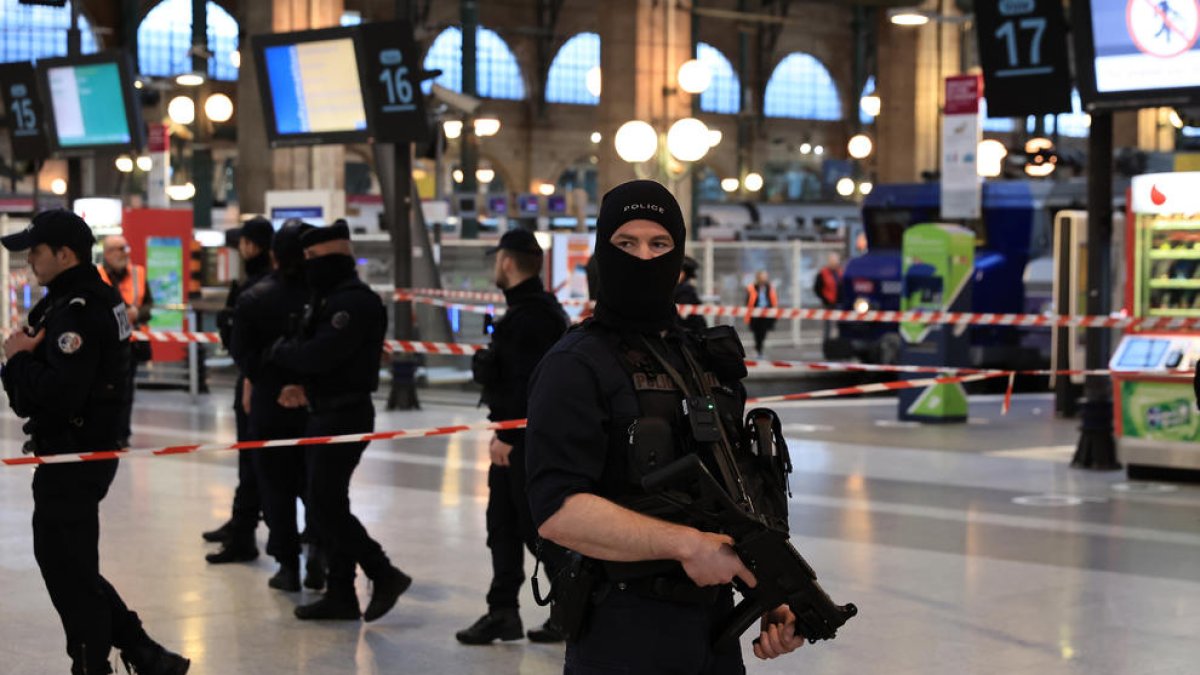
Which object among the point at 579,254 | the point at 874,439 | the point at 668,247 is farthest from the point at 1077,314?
the point at 668,247

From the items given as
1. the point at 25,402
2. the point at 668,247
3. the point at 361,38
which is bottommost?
the point at 25,402

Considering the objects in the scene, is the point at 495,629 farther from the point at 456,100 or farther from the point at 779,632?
the point at 456,100

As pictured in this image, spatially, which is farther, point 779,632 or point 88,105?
point 88,105

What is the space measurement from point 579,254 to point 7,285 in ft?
25.2

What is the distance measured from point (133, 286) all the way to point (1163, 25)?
9.84m

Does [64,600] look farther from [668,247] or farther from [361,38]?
[361,38]

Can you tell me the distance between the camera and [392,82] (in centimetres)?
1791

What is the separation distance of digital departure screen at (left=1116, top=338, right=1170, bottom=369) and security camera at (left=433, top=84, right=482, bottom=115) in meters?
11.7

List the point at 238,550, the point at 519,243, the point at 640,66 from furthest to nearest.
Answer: the point at 640,66 → the point at 238,550 → the point at 519,243

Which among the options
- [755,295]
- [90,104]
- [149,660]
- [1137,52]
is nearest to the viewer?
[149,660]

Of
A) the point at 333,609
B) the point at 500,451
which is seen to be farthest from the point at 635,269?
the point at 333,609

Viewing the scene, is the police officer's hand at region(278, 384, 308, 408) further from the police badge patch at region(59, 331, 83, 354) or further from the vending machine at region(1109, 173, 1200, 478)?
the vending machine at region(1109, 173, 1200, 478)

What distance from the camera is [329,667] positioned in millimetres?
7113

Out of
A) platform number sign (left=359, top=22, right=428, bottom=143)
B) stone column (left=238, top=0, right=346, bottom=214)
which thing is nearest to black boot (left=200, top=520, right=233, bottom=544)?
platform number sign (left=359, top=22, right=428, bottom=143)
